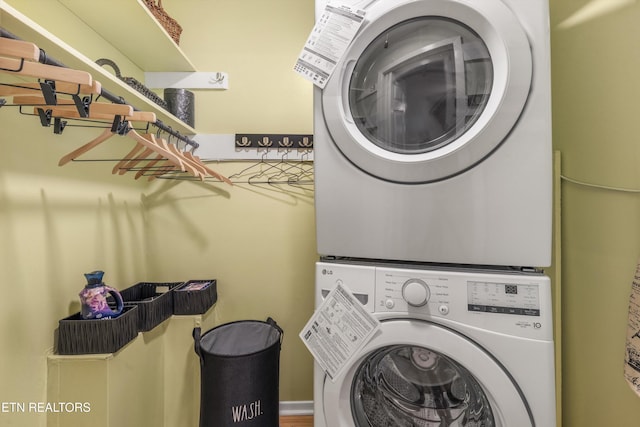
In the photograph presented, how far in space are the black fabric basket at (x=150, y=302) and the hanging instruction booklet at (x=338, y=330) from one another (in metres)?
0.74

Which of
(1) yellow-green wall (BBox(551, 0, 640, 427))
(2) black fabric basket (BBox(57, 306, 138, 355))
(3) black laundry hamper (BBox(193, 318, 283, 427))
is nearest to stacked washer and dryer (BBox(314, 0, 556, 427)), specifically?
(1) yellow-green wall (BBox(551, 0, 640, 427))

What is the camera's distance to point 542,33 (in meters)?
0.70

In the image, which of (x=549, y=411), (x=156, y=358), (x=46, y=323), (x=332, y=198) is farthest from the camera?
(x=156, y=358)

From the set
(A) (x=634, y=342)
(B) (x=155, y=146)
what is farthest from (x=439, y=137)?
(B) (x=155, y=146)

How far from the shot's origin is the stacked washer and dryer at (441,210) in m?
0.70

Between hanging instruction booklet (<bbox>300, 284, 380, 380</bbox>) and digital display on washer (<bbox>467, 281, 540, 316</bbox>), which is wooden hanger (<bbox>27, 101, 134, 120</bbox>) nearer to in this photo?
hanging instruction booklet (<bbox>300, 284, 380, 380</bbox>)

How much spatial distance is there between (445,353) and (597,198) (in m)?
0.69

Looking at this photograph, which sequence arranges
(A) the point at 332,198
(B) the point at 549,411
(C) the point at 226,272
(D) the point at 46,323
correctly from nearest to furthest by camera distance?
(B) the point at 549,411 → (A) the point at 332,198 → (D) the point at 46,323 → (C) the point at 226,272

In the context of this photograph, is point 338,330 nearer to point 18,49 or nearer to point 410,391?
point 410,391

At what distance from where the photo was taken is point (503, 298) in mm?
703

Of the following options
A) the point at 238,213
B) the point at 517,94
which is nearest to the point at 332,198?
the point at 517,94

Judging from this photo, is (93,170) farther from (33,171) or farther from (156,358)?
(156,358)

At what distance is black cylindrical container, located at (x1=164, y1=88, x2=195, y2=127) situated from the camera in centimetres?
147

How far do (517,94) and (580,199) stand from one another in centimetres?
51
